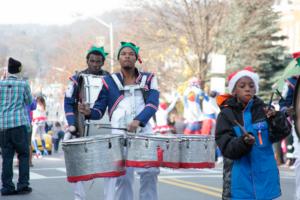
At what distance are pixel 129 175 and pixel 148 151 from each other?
0.91m

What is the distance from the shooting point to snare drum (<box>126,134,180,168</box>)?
21.4ft

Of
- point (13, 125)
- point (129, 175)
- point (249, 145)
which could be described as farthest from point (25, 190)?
point (249, 145)

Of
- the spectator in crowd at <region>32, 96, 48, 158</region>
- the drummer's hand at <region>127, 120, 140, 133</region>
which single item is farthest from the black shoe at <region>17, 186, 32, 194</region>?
the spectator in crowd at <region>32, 96, 48, 158</region>

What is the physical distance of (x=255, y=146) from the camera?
5.99m

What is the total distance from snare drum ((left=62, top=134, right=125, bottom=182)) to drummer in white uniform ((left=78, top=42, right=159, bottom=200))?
30.1 inches

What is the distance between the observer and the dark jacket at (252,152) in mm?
5938

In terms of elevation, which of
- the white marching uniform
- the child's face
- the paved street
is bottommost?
the paved street

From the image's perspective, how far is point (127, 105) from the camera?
744 centimetres

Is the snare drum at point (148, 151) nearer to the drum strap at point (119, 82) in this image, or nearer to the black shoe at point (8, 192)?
the drum strap at point (119, 82)

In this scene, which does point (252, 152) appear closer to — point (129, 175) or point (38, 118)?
point (129, 175)

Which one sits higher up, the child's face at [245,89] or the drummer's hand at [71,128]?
the child's face at [245,89]

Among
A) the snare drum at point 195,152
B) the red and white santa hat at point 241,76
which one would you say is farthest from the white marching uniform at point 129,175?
the red and white santa hat at point 241,76

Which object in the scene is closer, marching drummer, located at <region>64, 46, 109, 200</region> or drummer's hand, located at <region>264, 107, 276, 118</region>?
drummer's hand, located at <region>264, 107, 276, 118</region>

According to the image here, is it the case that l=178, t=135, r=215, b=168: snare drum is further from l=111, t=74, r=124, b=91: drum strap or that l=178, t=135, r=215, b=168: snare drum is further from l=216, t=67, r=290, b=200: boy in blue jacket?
l=111, t=74, r=124, b=91: drum strap
